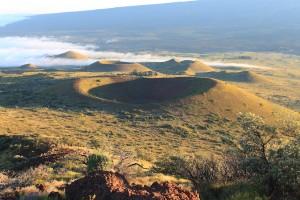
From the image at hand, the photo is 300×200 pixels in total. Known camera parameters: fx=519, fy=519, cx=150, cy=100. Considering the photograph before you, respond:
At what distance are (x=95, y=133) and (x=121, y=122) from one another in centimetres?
826

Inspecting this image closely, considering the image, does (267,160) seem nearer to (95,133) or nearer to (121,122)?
(95,133)

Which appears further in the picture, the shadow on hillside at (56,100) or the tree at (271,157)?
the shadow on hillside at (56,100)

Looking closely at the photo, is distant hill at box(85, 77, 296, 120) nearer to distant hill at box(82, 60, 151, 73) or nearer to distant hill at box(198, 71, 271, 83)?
distant hill at box(198, 71, 271, 83)

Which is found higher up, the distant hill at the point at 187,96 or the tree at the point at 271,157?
the tree at the point at 271,157

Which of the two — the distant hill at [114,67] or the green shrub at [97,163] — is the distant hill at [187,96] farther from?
the distant hill at [114,67]

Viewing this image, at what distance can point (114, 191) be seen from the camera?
13.2 meters

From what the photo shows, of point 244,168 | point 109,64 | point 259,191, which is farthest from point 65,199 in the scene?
point 109,64

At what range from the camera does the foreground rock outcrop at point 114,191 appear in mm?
12812

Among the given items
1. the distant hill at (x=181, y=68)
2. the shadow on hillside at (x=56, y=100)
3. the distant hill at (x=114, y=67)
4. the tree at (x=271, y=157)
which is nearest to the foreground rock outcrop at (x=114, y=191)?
the tree at (x=271, y=157)

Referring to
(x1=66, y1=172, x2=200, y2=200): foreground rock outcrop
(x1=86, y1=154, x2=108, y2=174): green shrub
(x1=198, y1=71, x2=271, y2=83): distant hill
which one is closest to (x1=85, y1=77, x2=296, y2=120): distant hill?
(x1=86, y1=154, x2=108, y2=174): green shrub

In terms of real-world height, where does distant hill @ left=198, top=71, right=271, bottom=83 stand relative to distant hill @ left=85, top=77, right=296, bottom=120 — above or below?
below

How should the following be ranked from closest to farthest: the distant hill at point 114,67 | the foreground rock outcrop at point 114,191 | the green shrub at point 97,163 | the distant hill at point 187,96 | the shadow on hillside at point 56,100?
the foreground rock outcrop at point 114,191, the green shrub at point 97,163, the shadow on hillside at point 56,100, the distant hill at point 187,96, the distant hill at point 114,67

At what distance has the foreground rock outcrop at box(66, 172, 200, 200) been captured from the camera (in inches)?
504

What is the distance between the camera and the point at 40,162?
24.2 metres
